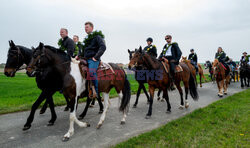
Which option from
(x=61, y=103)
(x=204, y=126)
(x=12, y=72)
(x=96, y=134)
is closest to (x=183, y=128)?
(x=204, y=126)

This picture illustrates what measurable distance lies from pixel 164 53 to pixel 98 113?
3833mm

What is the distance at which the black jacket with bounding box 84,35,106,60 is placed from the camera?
450 centimetres

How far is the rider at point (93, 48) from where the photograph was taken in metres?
4.46

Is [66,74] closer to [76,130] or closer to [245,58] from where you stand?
[76,130]

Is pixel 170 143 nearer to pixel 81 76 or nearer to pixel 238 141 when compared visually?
pixel 238 141

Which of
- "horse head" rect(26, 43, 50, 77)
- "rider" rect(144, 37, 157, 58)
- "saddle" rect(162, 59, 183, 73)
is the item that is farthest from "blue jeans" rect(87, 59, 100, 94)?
"rider" rect(144, 37, 157, 58)

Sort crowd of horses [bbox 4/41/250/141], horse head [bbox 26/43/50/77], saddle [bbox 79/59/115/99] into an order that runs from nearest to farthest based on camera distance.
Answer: horse head [bbox 26/43/50/77]
crowd of horses [bbox 4/41/250/141]
saddle [bbox 79/59/115/99]

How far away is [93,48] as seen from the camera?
4.66 metres

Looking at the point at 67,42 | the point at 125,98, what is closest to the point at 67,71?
the point at 67,42

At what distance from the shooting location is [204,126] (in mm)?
4180

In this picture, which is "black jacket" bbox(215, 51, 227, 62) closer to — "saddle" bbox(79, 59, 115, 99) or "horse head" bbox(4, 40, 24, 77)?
"saddle" bbox(79, 59, 115, 99)

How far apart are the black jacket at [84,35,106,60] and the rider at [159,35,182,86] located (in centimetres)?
327

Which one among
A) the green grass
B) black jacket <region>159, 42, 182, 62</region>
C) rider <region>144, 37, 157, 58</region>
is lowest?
the green grass

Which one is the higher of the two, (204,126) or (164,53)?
(164,53)
